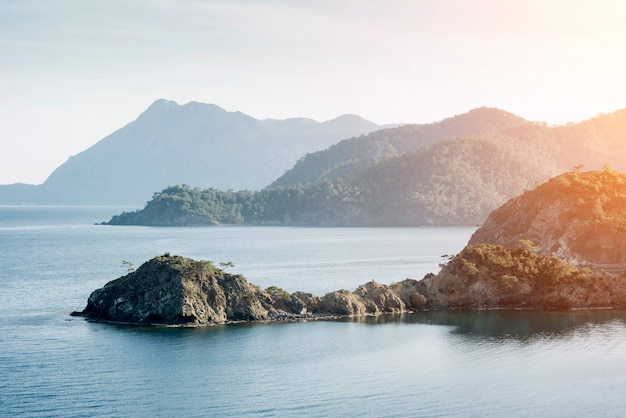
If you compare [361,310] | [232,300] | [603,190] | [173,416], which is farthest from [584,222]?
[173,416]

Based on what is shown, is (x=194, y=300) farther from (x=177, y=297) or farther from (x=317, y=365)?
(x=317, y=365)

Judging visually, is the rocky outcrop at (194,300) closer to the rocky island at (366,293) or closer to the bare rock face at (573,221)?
the rocky island at (366,293)

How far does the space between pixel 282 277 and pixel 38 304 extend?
27724 millimetres

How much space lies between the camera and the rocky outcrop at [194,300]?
5881 centimetres

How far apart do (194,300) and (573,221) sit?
51.4 m

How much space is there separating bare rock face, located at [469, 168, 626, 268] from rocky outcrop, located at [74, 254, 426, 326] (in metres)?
36.7

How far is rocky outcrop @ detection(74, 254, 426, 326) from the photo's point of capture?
193ft

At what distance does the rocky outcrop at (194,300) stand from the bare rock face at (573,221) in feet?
120

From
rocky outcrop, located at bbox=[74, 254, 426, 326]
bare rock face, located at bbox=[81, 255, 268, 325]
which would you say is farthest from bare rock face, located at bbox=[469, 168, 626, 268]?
bare rock face, located at bbox=[81, 255, 268, 325]

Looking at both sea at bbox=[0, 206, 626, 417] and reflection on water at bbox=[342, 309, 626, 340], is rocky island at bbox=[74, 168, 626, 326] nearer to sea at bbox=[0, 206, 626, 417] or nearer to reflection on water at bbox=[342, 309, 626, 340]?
reflection on water at bbox=[342, 309, 626, 340]

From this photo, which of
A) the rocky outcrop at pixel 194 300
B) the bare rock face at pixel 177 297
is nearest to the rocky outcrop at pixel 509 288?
the rocky outcrop at pixel 194 300

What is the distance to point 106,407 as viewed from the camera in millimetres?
38844

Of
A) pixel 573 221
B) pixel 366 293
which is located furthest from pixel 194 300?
pixel 573 221

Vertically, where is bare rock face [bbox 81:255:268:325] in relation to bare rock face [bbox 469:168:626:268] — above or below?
below
